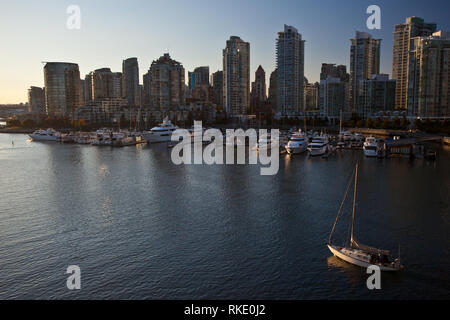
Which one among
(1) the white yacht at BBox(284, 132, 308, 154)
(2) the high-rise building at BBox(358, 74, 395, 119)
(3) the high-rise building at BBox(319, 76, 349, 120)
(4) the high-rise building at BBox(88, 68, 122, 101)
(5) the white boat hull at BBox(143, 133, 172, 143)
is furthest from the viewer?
(4) the high-rise building at BBox(88, 68, 122, 101)

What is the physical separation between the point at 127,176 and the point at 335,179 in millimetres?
17722

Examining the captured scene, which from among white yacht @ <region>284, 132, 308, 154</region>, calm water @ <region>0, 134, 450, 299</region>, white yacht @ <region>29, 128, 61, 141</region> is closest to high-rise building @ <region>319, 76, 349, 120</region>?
white yacht @ <region>284, 132, 308, 154</region>

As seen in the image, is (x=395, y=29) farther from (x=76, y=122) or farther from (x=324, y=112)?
(x=76, y=122)

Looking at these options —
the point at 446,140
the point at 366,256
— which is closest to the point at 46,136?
the point at 446,140

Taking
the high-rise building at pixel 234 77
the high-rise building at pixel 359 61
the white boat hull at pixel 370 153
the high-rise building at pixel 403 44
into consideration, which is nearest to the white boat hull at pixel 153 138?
the white boat hull at pixel 370 153

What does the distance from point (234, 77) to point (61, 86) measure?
64841 millimetres

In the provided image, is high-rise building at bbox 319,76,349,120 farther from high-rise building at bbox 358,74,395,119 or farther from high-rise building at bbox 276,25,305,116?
high-rise building at bbox 276,25,305,116

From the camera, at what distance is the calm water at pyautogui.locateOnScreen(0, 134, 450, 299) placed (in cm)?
1295

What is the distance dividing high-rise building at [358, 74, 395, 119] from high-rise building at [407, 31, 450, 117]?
2355 centimetres

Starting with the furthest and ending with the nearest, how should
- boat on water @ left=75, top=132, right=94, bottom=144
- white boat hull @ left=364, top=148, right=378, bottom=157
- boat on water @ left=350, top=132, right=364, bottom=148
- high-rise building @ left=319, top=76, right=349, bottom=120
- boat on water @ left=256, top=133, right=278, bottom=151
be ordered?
high-rise building @ left=319, top=76, right=349, bottom=120 → boat on water @ left=75, top=132, right=94, bottom=144 → boat on water @ left=350, top=132, right=364, bottom=148 → boat on water @ left=256, top=133, right=278, bottom=151 → white boat hull @ left=364, top=148, right=378, bottom=157

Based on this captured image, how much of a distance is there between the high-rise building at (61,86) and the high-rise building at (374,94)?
329ft

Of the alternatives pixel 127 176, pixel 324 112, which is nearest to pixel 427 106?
pixel 324 112

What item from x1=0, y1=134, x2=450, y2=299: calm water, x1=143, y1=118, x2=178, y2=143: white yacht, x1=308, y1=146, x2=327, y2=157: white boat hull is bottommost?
x1=0, y1=134, x2=450, y2=299: calm water

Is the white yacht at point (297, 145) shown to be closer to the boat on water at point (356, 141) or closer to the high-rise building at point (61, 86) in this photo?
the boat on water at point (356, 141)
